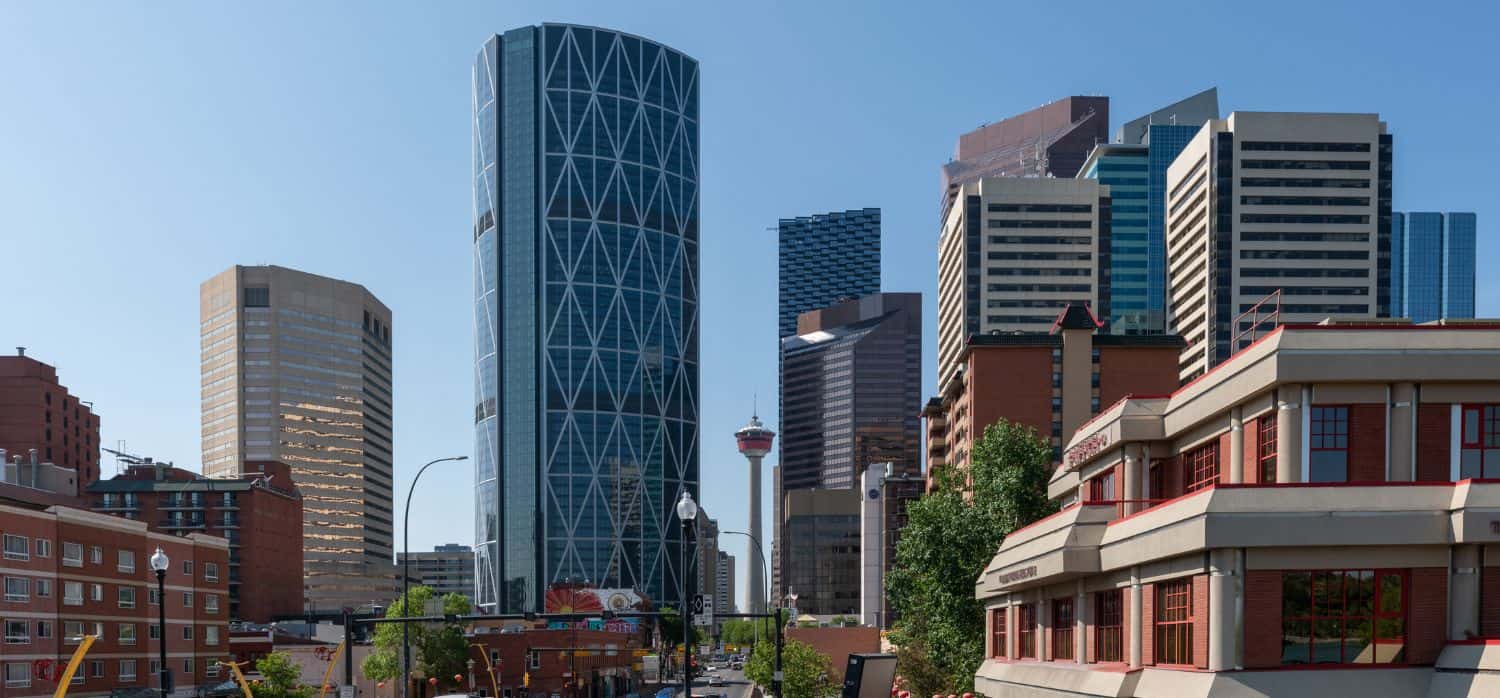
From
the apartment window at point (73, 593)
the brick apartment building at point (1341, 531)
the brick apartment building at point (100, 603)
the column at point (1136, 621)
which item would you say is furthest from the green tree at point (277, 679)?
the brick apartment building at point (1341, 531)

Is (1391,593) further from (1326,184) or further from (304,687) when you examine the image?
(1326,184)

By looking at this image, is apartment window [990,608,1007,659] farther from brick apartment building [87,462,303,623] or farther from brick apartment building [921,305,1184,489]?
brick apartment building [87,462,303,623]

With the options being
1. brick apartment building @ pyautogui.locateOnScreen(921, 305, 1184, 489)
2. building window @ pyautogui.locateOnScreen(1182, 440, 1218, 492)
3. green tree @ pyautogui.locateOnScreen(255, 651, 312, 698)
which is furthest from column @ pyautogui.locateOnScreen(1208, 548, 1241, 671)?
brick apartment building @ pyautogui.locateOnScreen(921, 305, 1184, 489)

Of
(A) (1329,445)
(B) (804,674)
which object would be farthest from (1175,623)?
(B) (804,674)

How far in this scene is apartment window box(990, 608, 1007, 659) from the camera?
5150cm

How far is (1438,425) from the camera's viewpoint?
2930 centimetres

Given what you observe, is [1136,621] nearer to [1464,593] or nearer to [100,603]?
[1464,593]

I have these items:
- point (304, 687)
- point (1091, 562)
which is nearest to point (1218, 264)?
point (304, 687)

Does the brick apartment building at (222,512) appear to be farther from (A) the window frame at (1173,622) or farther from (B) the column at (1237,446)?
(B) the column at (1237,446)

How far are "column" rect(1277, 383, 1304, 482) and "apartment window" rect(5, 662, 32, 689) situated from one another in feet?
215

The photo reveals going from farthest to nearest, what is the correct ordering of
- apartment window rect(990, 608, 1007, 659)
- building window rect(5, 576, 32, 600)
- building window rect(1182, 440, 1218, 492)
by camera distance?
building window rect(5, 576, 32, 600) → apartment window rect(990, 608, 1007, 659) → building window rect(1182, 440, 1218, 492)

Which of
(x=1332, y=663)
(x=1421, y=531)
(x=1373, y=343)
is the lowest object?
(x=1332, y=663)

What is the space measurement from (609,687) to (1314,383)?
12015 cm

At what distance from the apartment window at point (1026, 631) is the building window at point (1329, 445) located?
A: 1755 centimetres
